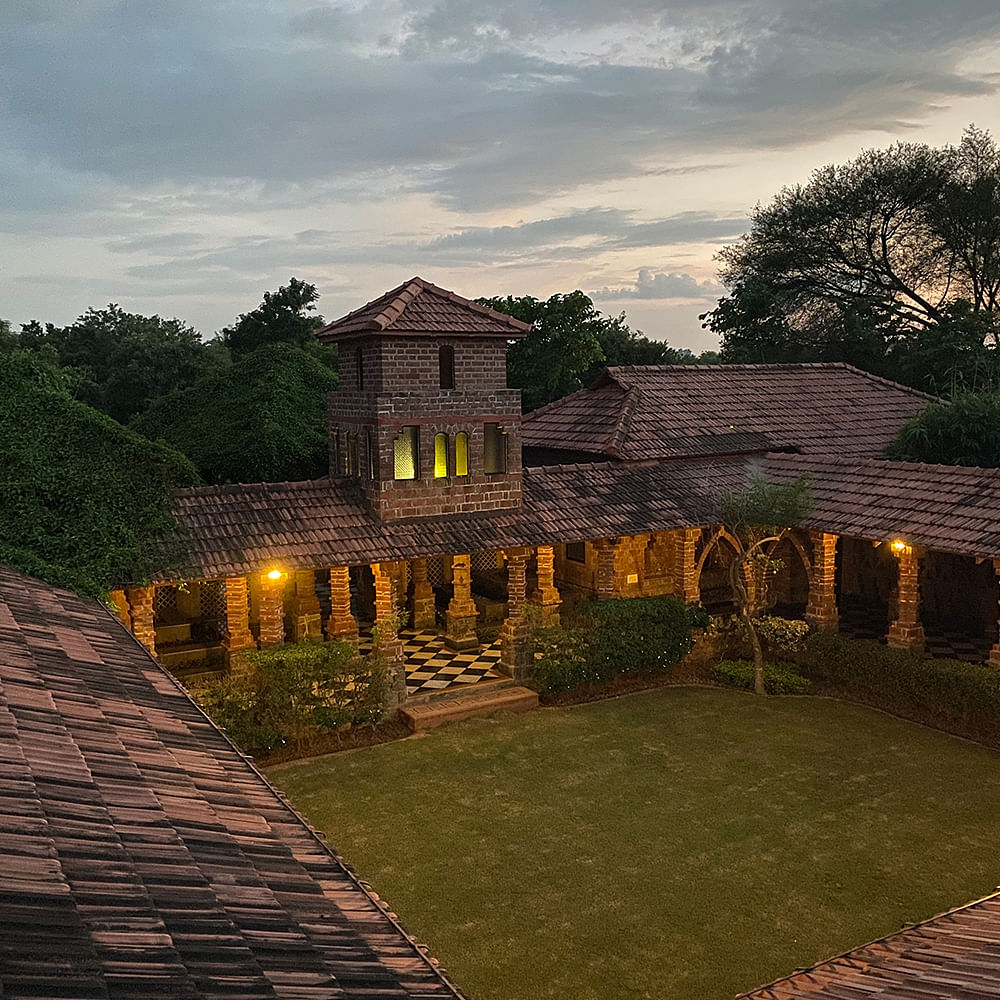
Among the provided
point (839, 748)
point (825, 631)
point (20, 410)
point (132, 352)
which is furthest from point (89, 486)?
point (132, 352)

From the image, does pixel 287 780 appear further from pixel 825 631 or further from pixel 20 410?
pixel 825 631

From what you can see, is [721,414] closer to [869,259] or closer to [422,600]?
[422,600]

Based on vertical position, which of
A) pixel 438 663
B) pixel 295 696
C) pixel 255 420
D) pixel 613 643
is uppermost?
pixel 255 420

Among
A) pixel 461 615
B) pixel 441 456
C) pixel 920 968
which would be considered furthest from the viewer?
pixel 461 615

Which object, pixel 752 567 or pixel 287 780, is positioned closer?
pixel 287 780

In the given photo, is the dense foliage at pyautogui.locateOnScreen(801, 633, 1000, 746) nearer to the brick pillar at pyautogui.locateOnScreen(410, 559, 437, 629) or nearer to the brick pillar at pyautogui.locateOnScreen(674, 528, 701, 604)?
the brick pillar at pyautogui.locateOnScreen(674, 528, 701, 604)

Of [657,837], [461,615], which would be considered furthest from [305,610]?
[657,837]
